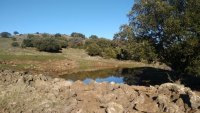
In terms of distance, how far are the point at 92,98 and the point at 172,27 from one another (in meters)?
13.7

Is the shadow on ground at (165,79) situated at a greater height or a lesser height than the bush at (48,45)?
lesser

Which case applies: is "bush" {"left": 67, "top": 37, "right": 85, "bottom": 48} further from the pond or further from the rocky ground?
the rocky ground

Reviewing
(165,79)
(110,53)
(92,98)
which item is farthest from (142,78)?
(110,53)

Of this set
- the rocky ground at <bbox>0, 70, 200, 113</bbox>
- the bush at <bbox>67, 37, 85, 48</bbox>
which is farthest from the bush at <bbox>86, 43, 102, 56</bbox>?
the rocky ground at <bbox>0, 70, 200, 113</bbox>

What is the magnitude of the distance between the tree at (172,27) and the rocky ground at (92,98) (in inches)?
398

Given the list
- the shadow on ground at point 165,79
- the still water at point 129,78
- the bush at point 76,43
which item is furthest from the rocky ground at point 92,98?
the bush at point 76,43

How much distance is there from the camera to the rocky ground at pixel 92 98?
19859mm

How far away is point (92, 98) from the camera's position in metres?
21.8

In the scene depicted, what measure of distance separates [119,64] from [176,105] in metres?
59.4

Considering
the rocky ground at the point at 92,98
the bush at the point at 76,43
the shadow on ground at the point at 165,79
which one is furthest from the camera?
the bush at the point at 76,43

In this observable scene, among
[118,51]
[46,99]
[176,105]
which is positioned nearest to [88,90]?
[46,99]

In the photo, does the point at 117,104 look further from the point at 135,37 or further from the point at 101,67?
the point at 101,67

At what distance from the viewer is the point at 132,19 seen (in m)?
38.4

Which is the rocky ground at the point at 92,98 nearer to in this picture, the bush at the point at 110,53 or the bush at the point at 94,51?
the bush at the point at 110,53
